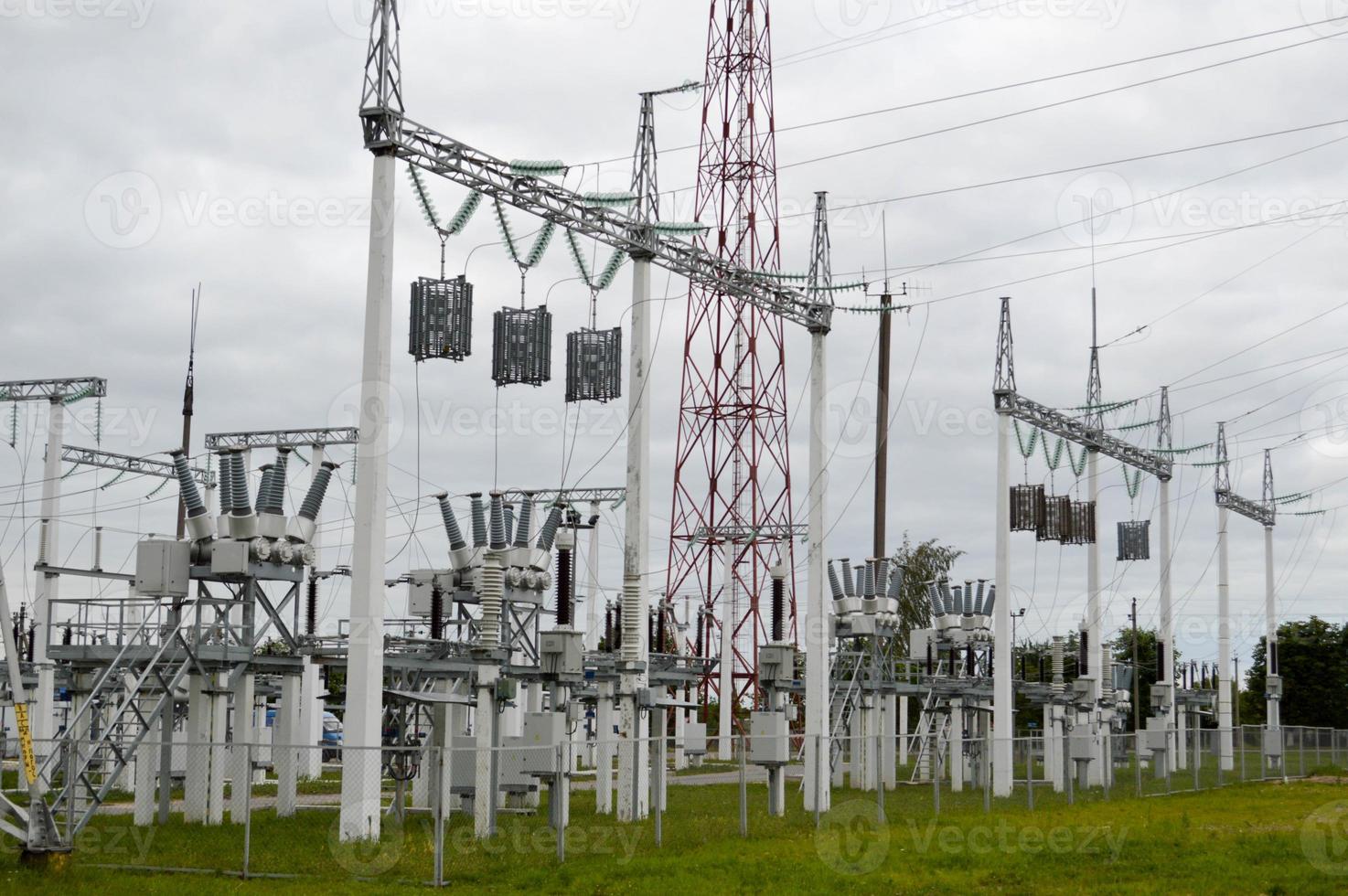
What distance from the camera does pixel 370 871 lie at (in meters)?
19.9

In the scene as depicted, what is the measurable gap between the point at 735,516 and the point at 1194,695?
21.3 m

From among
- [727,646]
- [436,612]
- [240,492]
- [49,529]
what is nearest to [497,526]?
[436,612]

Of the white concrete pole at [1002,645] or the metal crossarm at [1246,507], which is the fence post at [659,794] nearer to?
the white concrete pole at [1002,645]

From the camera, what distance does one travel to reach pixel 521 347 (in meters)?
26.5

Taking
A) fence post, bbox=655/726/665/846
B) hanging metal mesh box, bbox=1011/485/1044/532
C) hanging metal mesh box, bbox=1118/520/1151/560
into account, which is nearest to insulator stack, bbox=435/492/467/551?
fence post, bbox=655/726/665/846

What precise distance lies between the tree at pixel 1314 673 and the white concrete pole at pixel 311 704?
54.7 meters

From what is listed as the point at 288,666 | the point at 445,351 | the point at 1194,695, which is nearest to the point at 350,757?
the point at 445,351

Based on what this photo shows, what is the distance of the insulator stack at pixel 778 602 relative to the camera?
3388 cm

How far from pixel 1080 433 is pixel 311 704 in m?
22.5

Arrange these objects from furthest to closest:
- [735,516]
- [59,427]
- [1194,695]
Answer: [1194,695], [735,516], [59,427]

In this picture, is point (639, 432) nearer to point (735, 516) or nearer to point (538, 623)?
point (538, 623)

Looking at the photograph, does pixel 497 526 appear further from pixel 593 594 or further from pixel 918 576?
pixel 918 576

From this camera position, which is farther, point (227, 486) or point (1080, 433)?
point (1080, 433)

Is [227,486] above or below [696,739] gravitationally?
above
